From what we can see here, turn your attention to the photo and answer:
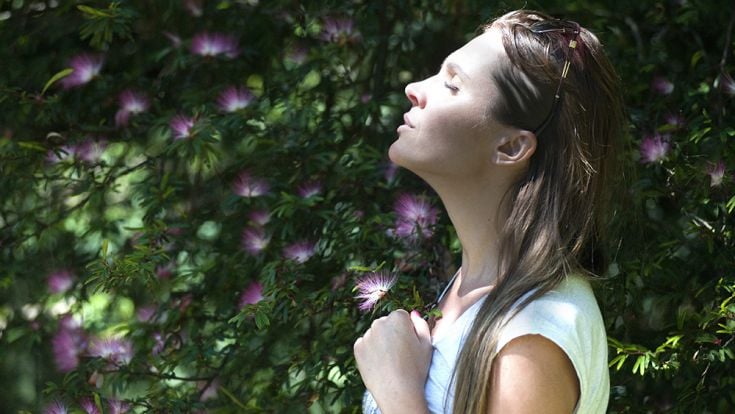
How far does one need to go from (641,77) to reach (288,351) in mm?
1031

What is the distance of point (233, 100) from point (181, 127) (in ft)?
0.48

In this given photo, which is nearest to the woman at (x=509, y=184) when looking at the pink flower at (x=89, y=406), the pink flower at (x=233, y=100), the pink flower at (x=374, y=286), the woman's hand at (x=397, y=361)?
the woman's hand at (x=397, y=361)

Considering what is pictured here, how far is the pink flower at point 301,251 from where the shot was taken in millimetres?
2340

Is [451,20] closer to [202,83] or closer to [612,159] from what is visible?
[202,83]

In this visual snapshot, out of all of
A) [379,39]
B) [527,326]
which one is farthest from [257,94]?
[527,326]

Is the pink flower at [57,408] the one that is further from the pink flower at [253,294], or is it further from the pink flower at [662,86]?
the pink flower at [662,86]

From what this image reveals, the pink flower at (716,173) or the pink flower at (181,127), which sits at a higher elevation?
the pink flower at (716,173)

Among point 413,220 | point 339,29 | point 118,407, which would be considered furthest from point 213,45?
point 118,407

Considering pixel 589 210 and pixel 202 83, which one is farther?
pixel 202 83

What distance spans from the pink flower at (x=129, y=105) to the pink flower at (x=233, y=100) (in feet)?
0.89

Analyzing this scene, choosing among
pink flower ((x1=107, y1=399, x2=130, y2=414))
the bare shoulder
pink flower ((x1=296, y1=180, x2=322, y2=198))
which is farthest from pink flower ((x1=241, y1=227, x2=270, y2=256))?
the bare shoulder

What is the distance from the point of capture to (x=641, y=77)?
2.51 m

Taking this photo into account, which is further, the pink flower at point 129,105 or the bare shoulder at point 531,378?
the pink flower at point 129,105

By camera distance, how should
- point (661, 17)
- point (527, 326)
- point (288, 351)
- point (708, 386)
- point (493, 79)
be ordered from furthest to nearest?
point (661, 17), point (288, 351), point (708, 386), point (493, 79), point (527, 326)
